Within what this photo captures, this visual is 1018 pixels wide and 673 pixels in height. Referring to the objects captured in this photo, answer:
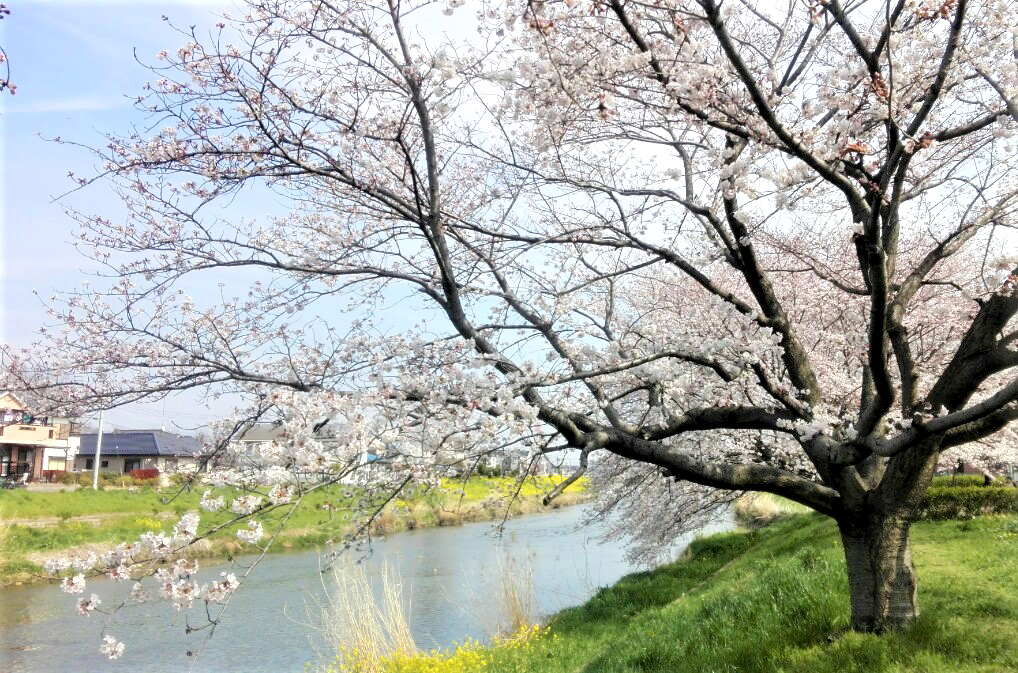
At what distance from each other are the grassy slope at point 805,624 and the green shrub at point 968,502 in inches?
17.4

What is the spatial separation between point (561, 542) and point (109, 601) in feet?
38.0

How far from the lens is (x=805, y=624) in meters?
5.89

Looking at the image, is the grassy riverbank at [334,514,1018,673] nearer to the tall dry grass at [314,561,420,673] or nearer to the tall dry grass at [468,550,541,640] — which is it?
the tall dry grass at [314,561,420,673]

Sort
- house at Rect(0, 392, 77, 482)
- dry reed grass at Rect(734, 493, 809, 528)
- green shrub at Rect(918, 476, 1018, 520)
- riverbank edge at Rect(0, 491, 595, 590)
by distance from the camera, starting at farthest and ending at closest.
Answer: house at Rect(0, 392, 77, 482) < dry reed grass at Rect(734, 493, 809, 528) < riverbank edge at Rect(0, 491, 595, 590) < green shrub at Rect(918, 476, 1018, 520)

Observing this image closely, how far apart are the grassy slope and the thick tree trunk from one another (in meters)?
0.14

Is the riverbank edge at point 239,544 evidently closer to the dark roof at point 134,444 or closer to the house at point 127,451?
the house at point 127,451

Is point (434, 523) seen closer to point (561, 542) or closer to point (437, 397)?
point (561, 542)

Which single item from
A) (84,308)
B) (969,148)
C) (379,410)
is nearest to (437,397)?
(379,410)

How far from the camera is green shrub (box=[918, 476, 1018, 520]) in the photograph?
32.5ft

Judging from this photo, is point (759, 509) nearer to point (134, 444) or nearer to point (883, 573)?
point (883, 573)

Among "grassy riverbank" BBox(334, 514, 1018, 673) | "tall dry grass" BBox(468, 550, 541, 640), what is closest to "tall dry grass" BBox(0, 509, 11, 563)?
"tall dry grass" BBox(468, 550, 541, 640)

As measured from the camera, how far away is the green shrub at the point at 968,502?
9.91 metres

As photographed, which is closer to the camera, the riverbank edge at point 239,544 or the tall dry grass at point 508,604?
the tall dry grass at point 508,604

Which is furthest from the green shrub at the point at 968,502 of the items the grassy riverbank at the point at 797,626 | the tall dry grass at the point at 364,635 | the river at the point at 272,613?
the tall dry grass at the point at 364,635
